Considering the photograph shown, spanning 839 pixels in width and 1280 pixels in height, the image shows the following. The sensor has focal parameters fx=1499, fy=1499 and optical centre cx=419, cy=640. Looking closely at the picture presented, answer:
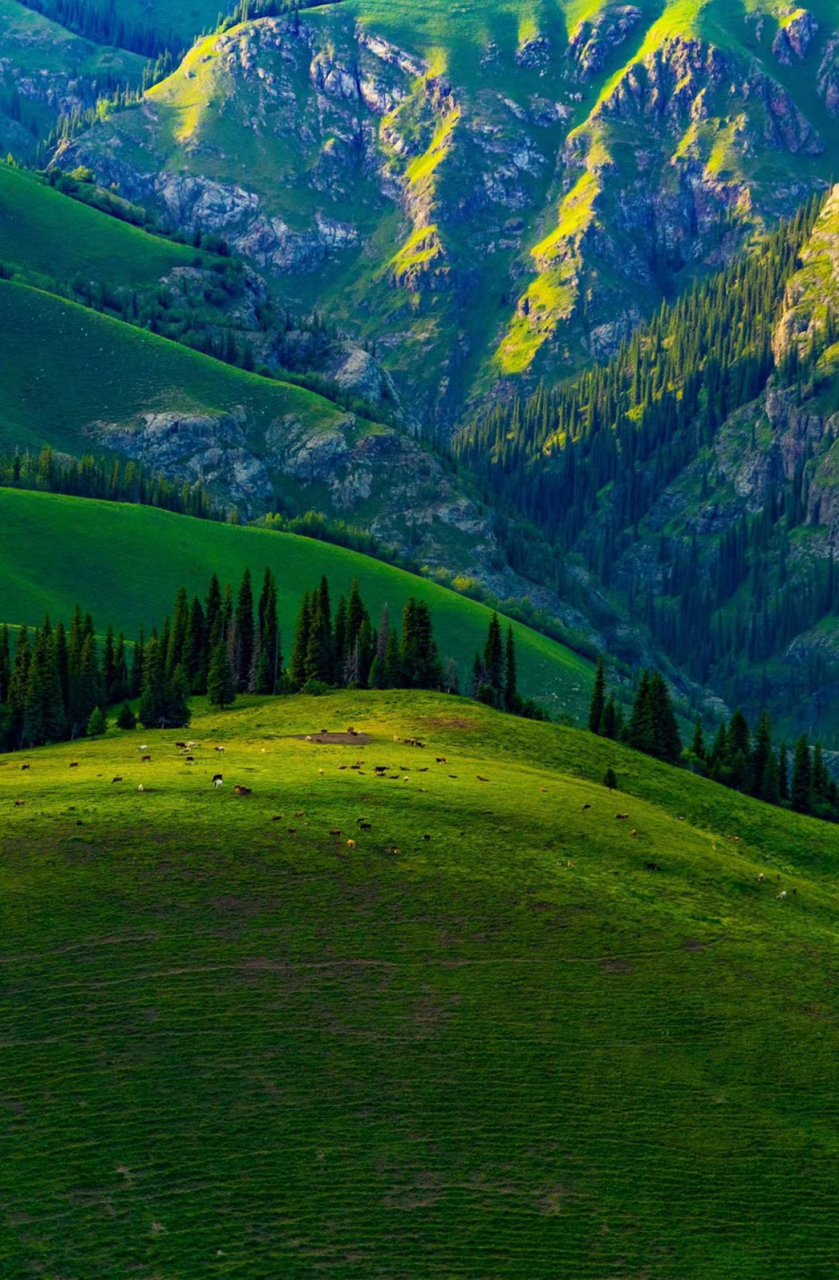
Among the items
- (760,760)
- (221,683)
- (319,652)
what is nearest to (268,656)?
(319,652)

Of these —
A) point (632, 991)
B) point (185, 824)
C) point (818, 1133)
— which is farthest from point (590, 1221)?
point (185, 824)

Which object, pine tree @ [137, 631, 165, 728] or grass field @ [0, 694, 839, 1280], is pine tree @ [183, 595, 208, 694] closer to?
pine tree @ [137, 631, 165, 728]

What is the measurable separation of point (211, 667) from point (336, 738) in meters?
36.6

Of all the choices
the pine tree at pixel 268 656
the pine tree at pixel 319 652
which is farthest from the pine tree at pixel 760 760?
the pine tree at pixel 268 656

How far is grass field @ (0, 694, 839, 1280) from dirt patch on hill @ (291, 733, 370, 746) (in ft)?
65.5

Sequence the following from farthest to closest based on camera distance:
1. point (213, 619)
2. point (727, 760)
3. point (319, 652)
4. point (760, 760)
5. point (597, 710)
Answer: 1. point (213, 619)
2. point (597, 710)
3. point (727, 760)
4. point (760, 760)
5. point (319, 652)

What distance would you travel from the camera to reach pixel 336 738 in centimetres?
13088

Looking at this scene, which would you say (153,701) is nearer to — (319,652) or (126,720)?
(126,720)

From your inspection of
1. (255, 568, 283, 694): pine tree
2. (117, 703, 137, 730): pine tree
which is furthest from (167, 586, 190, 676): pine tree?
(117, 703, 137, 730): pine tree

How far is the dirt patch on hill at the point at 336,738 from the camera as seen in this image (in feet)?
423

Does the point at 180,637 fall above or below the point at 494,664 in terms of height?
above

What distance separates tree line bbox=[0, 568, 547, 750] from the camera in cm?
15088

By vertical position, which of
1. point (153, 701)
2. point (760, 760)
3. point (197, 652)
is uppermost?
point (197, 652)

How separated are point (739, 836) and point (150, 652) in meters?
76.7
